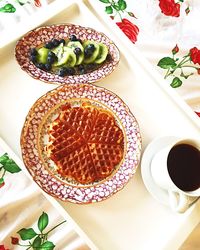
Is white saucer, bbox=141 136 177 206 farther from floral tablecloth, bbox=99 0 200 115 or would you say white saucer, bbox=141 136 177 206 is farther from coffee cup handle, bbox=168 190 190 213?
floral tablecloth, bbox=99 0 200 115

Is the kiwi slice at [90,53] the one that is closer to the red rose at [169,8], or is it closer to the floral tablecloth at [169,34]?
the floral tablecloth at [169,34]

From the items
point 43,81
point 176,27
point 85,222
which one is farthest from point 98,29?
point 85,222

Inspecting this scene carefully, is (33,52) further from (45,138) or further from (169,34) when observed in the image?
(169,34)

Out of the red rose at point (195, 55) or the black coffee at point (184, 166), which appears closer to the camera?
the black coffee at point (184, 166)

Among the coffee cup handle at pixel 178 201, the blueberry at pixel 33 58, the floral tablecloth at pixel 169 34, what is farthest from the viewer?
the floral tablecloth at pixel 169 34

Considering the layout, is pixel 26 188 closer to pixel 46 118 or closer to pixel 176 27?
pixel 46 118

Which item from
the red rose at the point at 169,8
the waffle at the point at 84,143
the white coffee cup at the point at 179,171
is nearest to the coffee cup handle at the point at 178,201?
the white coffee cup at the point at 179,171
